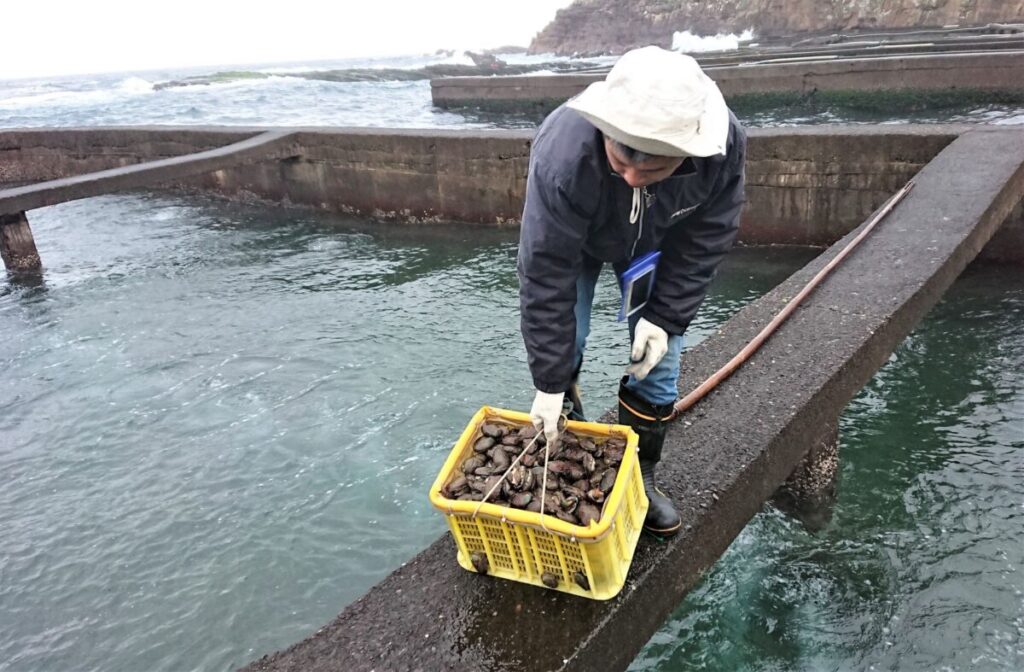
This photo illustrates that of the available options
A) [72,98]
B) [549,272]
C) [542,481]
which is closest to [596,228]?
[549,272]

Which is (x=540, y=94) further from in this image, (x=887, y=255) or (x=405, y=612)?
(x=405, y=612)

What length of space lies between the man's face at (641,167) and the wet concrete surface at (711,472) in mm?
1253

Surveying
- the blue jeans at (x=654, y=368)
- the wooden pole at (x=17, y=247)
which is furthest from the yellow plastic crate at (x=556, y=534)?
the wooden pole at (x=17, y=247)

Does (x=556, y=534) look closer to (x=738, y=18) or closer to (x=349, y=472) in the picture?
(x=349, y=472)

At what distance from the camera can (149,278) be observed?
28.9 ft

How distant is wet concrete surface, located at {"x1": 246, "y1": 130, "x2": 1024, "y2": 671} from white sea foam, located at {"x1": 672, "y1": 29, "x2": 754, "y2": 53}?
60.3 meters

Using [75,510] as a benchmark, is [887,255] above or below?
above

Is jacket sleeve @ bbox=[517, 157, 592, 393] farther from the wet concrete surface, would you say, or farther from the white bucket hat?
the wet concrete surface

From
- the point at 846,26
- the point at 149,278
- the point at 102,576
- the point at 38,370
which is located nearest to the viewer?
the point at 102,576

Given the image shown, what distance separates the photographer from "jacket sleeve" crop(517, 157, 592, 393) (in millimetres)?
1989

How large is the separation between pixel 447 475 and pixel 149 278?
8069 millimetres

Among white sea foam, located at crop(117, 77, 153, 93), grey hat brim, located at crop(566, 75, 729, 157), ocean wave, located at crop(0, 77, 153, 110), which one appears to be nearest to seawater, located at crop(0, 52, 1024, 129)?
ocean wave, located at crop(0, 77, 153, 110)

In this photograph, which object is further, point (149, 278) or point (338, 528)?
point (149, 278)

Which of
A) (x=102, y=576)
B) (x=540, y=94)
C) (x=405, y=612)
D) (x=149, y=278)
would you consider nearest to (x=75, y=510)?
(x=102, y=576)
